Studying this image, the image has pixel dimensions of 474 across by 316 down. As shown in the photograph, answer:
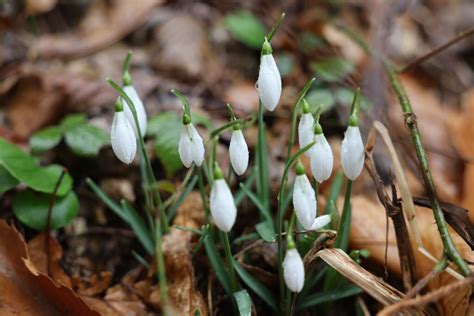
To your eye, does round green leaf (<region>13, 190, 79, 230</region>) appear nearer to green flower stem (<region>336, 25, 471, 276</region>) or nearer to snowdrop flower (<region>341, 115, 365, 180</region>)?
snowdrop flower (<region>341, 115, 365, 180</region>)

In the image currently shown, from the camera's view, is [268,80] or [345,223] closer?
[268,80]

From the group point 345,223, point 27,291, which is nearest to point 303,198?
point 345,223

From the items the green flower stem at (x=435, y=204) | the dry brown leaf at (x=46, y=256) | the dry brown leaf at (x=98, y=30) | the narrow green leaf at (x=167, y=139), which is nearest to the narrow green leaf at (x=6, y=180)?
the dry brown leaf at (x=46, y=256)

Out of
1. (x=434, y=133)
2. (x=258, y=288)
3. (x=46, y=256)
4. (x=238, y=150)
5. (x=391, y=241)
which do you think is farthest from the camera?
(x=434, y=133)

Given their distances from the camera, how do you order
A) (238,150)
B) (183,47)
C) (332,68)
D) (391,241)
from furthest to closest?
(183,47) < (332,68) < (391,241) < (238,150)

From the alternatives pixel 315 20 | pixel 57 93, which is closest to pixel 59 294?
pixel 57 93

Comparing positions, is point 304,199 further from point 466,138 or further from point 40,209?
point 466,138
